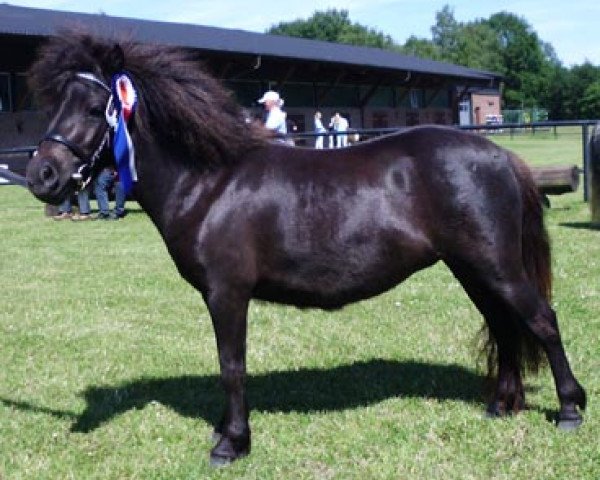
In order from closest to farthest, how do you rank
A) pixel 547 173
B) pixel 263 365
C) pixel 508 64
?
pixel 263 365
pixel 547 173
pixel 508 64

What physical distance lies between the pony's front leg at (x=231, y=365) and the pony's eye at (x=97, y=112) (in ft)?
3.46

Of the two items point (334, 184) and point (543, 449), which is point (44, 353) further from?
point (543, 449)

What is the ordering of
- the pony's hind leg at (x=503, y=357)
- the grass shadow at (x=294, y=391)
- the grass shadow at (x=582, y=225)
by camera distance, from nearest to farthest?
the pony's hind leg at (x=503, y=357), the grass shadow at (x=294, y=391), the grass shadow at (x=582, y=225)

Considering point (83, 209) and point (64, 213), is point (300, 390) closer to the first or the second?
point (83, 209)

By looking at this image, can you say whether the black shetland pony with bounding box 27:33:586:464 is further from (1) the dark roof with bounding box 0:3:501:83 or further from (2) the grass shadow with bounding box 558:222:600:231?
(1) the dark roof with bounding box 0:3:501:83

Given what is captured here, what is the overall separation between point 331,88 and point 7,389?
38.4 meters

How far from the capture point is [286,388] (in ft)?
16.6

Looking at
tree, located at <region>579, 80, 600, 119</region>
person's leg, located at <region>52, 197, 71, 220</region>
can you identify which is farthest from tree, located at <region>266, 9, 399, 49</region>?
person's leg, located at <region>52, 197, 71, 220</region>

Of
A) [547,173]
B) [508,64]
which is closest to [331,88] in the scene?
[547,173]

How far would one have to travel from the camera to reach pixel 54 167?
147 inches

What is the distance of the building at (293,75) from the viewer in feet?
92.0

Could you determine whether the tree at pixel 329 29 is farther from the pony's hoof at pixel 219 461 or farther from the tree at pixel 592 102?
the pony's hoof at pixel 219 461

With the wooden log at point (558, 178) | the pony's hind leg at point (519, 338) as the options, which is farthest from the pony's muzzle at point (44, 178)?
the wooden log at point (558, 178)

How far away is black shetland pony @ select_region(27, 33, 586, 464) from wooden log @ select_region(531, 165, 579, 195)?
898 centimetres
